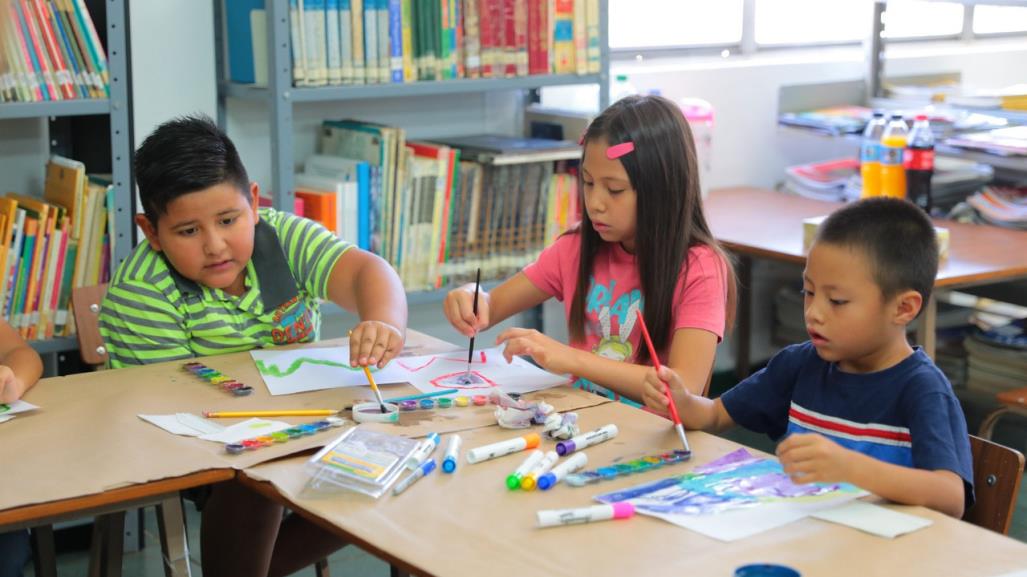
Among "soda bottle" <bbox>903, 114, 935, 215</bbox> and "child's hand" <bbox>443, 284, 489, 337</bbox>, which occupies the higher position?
"soda bottle" <bbox>903, 114, 935, 215</bbox>

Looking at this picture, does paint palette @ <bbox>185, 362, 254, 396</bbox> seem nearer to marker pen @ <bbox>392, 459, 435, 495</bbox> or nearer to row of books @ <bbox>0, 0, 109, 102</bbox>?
marker pen @ <bbox>392, 459, 435, 495</bbox>

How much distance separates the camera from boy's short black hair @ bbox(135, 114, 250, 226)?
201 cm

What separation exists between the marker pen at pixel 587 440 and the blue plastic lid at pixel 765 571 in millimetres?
445

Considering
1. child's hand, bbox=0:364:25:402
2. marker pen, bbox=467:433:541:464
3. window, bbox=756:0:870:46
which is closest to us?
marker pen, bbox=467:433:541:464

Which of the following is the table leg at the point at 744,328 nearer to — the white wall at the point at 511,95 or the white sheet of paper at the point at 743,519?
the white wall at the point at 511,95

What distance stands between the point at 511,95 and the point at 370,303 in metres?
1.63

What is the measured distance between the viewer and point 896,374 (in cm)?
162

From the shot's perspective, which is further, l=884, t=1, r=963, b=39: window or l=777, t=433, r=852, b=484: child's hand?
l=884, t=1, r=963, b=39: window

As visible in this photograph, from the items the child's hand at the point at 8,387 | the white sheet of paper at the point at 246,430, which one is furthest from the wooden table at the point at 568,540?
the child's hand at the point at 8,387

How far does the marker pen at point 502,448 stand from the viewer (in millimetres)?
1573

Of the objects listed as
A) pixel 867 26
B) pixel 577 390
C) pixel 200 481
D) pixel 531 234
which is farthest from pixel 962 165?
pixel 200 481

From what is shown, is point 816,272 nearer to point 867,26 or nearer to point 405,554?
point 405,554

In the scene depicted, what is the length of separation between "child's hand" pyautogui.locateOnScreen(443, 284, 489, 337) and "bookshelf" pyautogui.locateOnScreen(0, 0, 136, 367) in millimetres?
920

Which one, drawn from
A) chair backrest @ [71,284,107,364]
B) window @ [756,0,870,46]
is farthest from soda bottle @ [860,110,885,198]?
chair backrest @ [71,284,107,364]
